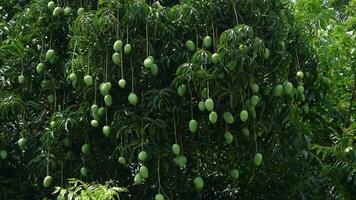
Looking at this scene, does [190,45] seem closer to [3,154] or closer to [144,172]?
[144,172]

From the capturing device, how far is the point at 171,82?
12.6 ft

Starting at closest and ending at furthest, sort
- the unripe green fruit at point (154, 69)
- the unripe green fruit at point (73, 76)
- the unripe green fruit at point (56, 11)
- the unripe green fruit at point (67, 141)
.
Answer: the unripe green fruit at point (154, 69) < the unripe green fruit at point (73, 76) < the unripe green fruit at point (67, 141) < the unripe green fruit at point (56, 11)

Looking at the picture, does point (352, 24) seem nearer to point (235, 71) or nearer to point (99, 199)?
point (235, 71)

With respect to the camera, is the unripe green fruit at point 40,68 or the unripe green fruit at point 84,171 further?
the unripe green fruit at point 40,68

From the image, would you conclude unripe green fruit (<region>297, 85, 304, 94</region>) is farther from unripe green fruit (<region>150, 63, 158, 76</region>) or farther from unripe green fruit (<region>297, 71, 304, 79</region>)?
unripe green fruit (<region>150, 63, 158, 76</region>)

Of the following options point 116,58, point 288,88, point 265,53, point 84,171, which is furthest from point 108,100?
point 288,88

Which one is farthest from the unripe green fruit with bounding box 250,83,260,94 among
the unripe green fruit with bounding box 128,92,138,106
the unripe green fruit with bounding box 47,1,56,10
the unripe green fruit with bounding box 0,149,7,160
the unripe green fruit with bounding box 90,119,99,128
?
the unripe green fruit with bounding box 0,149,7,160

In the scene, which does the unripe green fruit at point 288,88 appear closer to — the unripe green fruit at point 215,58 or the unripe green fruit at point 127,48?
the unripe green fruit at point 215,58

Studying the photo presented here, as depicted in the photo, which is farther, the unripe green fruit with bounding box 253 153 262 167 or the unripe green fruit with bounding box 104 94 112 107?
the unripe green fruit with bounding box 253 153 262 167

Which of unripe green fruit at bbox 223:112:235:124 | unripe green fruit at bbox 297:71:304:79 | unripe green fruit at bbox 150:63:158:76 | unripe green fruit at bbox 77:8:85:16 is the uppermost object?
unripe green fruit at bbox 77:8:85:16

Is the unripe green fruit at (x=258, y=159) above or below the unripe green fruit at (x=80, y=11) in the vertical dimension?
below

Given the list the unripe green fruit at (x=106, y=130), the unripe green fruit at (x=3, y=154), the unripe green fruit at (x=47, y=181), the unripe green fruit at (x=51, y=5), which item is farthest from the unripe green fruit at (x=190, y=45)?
the unripe green fruit at (x=3, y=154)

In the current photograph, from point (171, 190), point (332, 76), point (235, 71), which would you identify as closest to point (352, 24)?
point (332, 76)

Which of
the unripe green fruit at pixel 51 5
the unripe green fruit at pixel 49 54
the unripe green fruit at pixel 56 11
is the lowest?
the unripe green fruit at pixel 49 54
